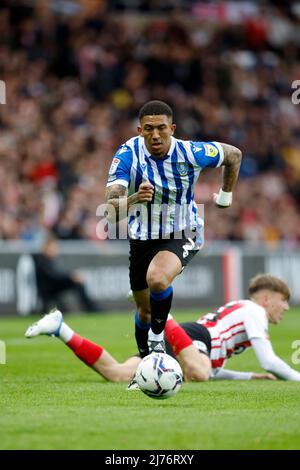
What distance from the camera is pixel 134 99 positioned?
76.1ft

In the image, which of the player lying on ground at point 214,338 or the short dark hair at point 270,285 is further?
the short dark hair at point 270,285

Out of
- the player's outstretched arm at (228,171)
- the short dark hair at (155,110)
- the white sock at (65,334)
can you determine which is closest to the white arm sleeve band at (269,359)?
the player's outstretched arm at (228,171)

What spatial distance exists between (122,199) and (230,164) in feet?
4.10

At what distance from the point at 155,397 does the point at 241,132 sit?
58.1 feet

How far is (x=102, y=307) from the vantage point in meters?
19.5

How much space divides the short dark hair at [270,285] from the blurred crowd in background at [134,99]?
9362 millimetres

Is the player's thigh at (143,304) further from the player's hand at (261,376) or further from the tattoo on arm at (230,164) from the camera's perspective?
the player's hand at (261,376)

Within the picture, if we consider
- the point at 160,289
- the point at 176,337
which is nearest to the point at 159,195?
the point at 160,289

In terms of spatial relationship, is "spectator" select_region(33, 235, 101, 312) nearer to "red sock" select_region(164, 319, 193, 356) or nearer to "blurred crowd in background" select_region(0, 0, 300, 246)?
"blurred crowd in background" select_region(0, 0, 300, 246)

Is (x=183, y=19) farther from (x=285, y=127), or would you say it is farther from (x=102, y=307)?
(x=102, y=307)

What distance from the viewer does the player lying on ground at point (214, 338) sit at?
9008 mm

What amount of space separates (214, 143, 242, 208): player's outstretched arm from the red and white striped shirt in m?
1.02

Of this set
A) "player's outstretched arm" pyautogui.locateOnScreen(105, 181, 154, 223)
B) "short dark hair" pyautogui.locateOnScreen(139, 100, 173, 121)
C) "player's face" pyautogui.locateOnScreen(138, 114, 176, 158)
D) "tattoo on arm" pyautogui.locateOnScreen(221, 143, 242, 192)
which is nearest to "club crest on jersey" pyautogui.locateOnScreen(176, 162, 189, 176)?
"player's face" pyautogui.locateOnScreen(138, 114, 176, 158)

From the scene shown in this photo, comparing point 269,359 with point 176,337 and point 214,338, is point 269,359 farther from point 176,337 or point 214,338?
point 176,337
